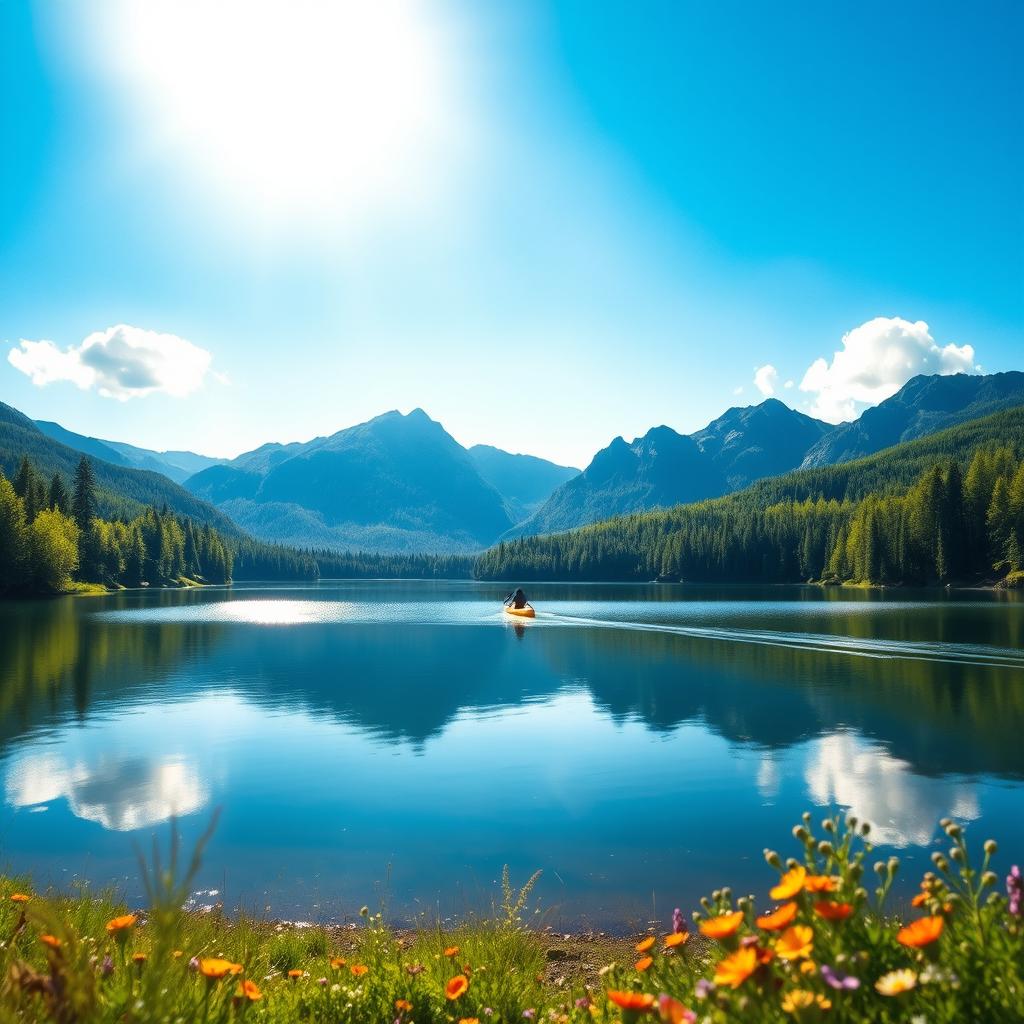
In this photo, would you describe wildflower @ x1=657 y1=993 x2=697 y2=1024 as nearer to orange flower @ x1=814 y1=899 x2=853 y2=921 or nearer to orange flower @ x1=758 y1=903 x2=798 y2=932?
orange flower @ x1=758 y1=903 x2=798 y2=932

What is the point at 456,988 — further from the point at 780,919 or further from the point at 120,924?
the point at 780,919

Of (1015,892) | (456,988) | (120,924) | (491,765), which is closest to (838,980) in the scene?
(1015,892)

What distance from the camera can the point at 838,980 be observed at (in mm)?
3350

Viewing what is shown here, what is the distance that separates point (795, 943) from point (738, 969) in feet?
1.38

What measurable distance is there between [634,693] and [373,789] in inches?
718

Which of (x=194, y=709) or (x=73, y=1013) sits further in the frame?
(x=194, y=709)

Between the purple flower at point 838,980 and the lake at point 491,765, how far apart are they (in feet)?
8.75

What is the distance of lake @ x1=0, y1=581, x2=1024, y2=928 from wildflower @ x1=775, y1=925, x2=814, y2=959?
8.58 ft

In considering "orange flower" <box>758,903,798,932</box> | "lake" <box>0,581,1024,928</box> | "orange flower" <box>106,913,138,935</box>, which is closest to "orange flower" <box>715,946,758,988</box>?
"orange flower" <box>758,903,798,932</box>

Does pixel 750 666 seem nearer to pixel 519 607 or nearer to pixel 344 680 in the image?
pixel 344 680

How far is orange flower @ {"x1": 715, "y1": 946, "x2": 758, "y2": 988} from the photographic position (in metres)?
3.09

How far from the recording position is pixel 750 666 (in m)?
44.5

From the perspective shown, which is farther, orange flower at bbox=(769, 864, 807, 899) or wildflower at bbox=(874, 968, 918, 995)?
orange flower at bbox=(769, 864, 807, 899)

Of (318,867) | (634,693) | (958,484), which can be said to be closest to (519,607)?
(634,693)
